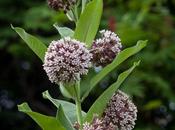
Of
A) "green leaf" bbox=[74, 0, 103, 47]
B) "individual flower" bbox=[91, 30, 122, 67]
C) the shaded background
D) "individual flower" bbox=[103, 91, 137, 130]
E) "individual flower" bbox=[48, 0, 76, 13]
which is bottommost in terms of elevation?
the shaded background

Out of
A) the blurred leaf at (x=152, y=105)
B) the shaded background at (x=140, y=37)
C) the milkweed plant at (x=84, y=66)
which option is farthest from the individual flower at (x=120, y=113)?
the blurred leaf at (x=152, y=105)

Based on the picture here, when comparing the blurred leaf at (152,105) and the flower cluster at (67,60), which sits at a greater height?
the flower cluster at (67,60)

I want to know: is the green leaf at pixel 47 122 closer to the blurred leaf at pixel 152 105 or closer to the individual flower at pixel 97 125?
the individual flower at pixel 97 125

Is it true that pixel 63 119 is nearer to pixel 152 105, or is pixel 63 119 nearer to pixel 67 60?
pixel 67 60

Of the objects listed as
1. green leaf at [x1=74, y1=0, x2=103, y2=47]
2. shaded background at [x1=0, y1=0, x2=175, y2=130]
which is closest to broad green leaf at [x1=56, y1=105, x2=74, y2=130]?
green leaf at [x1=74, y1=0, x2=103, y2=47]

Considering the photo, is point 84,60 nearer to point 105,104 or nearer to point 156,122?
point 105,104

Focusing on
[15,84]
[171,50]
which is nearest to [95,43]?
[171,50]

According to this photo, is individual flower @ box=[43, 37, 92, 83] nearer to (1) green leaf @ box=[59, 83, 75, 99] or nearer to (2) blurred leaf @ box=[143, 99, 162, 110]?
(1) green leaf @ box=[59, 83, 75, 99]

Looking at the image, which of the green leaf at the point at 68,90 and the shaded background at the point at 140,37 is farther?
the shaded background at the point at 140,37
